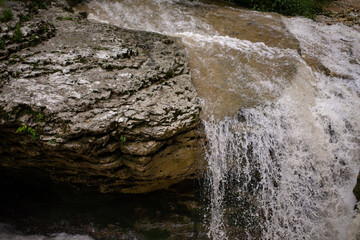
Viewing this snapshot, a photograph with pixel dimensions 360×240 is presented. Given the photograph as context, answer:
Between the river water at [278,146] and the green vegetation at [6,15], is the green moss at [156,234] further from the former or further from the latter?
the green vegetation at [6,15]

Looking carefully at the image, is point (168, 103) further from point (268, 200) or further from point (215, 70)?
point (268, 200)

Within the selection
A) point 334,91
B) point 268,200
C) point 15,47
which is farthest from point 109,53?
point 334,91

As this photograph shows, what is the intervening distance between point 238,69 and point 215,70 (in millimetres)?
525

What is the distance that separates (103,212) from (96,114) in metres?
2.12

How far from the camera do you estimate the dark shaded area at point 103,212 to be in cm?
387

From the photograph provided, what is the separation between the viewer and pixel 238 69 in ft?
14.9

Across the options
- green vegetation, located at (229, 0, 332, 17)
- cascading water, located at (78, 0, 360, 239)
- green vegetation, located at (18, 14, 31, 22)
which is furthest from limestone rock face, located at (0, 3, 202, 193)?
green vegetation, located at (229, 0, 332, 17)

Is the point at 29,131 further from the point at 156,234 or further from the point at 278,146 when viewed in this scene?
the point at 278,146

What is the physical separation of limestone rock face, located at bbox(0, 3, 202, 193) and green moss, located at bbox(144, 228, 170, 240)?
33.0 inches

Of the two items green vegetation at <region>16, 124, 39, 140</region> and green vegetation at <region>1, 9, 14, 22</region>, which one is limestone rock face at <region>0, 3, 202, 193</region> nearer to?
green vegetation at <region>16, 124, 39, 140</region>

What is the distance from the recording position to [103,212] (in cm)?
394

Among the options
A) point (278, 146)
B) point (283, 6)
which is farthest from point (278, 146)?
point (283, 6)

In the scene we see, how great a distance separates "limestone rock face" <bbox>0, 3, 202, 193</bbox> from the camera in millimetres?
2807

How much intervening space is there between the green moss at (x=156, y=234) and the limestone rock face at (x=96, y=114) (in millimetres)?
839
